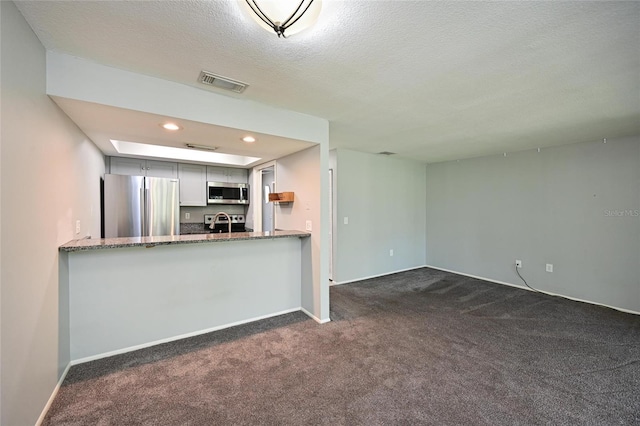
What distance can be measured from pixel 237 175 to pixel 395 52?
4136mm

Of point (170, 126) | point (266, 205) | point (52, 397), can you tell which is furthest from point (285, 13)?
point (266, 205)

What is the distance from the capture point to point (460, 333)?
110 inches

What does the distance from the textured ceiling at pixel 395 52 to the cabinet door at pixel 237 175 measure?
2924 millimetres

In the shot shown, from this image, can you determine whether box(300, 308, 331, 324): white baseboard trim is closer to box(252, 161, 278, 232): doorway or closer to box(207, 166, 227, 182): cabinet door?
box(252, 161, 278, 232): doorway

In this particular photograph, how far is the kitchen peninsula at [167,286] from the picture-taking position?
2180 millimetres

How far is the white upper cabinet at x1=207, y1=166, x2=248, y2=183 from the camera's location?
4871 mm

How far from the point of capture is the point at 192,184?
4668mm

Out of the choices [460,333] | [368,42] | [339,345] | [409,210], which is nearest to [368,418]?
[339,345]

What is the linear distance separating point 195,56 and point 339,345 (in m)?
2.65

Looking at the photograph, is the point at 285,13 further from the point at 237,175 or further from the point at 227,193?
the point at 237,175

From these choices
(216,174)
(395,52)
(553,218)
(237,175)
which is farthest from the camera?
(237,175)

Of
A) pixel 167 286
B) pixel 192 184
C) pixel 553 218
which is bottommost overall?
pixel 167 286

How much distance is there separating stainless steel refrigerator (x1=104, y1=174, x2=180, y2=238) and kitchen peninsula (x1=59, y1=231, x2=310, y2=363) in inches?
52.7

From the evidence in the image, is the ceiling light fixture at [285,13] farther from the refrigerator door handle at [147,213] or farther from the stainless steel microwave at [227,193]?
the stainless steel microwave at [227,193]
